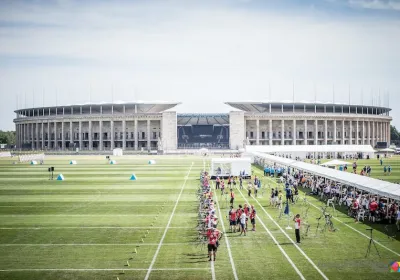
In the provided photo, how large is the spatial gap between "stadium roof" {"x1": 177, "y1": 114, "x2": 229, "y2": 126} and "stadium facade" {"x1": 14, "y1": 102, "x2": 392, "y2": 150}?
333 mm

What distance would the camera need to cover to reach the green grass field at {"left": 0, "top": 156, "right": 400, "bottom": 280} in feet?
62.8

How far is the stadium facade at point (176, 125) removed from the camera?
146 metres

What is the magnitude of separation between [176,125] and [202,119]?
82.0 feet

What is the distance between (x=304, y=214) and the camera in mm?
32000

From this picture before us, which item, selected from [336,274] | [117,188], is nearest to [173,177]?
[117,188]

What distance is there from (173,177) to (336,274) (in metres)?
42.0

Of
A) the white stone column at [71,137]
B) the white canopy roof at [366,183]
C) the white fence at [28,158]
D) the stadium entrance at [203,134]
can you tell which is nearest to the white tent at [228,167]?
the white canopy roof at [366,183]

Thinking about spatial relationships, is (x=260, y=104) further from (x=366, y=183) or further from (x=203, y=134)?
(x=366, y=183)

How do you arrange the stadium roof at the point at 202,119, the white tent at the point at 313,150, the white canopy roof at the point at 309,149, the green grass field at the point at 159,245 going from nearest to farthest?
the green grass field at the point at 159,245 → the white tent at the point at 313,150 → the white canopy roof at the point at 309,149 → the stadium roof at the point at 202,119

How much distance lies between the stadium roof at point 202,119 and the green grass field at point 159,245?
117202 mm

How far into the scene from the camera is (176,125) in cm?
14412

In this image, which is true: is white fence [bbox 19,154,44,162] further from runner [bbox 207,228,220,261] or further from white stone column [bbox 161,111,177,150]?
runner [bbox 207,228,220,261]

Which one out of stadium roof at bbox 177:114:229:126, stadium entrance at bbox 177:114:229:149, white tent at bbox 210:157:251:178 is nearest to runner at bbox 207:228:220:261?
white tent at bbox 210:157:251:178

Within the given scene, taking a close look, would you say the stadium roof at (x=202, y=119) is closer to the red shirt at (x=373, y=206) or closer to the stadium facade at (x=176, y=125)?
the stadium facade at (x=176, y=125)
